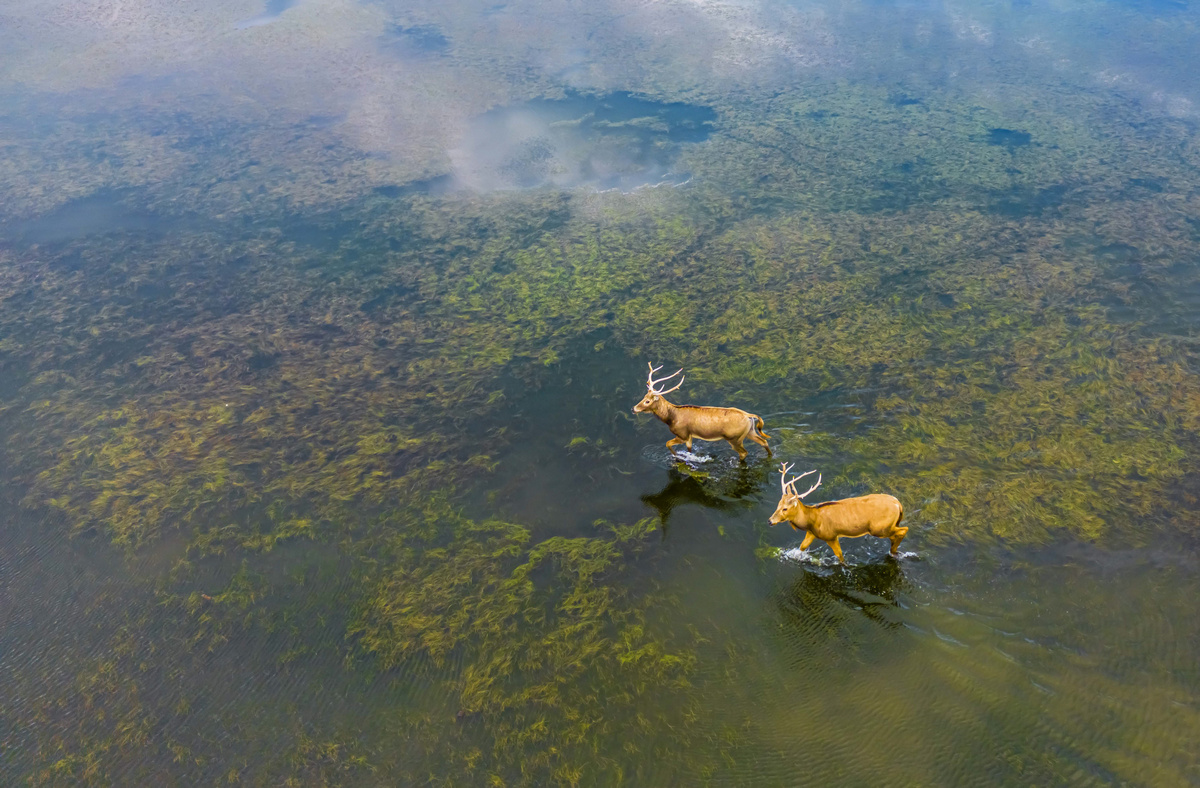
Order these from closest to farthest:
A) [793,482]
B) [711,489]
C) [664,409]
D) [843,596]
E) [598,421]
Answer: [843,596] < [793,482] < [711,489] < [664,409] < [598,421]

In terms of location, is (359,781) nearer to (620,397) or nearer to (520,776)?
(520,776)

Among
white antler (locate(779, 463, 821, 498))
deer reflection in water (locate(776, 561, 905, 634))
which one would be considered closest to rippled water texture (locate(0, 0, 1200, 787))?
deer reflection in water (locate(776, 561, 905, 634))

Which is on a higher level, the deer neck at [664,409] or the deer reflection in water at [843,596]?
the deer neck at [664,409]

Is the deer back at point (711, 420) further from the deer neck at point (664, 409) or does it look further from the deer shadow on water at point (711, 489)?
the deer shadow on water at point (711, 489)

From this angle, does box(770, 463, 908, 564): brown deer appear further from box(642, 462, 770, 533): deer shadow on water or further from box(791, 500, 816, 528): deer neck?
box(642, 462, 770, 533): deer shadow on water

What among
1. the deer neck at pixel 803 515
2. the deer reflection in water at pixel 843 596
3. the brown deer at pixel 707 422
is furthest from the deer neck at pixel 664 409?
the deer reflection in water at pixel 843 596

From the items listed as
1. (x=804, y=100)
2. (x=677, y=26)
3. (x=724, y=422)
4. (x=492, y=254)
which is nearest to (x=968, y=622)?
(x=724, y=422)

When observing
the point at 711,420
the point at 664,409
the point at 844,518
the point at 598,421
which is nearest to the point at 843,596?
the point at 844,518

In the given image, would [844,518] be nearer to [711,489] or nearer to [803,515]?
[803,515]
